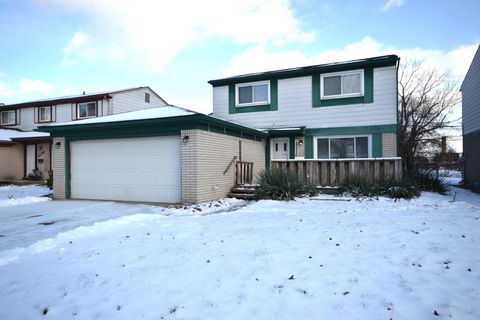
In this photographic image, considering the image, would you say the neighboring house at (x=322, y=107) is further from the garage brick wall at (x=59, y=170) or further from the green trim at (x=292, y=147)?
the garage brick wall at (x=59, y=170)

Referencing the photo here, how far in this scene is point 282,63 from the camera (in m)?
23.9

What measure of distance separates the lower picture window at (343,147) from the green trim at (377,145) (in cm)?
28

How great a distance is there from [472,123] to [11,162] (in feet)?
91.0

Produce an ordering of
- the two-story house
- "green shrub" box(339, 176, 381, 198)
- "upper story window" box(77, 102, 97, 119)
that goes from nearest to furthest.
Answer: "green shrub" box(339, 176, 381, 198) → the two-story house → "upper story window" box(77, 102, 97, 119)

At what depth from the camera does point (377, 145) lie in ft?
41.9

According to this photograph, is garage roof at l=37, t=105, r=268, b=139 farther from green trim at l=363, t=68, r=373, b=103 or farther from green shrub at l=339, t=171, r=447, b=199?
green trim at l=363, t=68, r=373, b=103

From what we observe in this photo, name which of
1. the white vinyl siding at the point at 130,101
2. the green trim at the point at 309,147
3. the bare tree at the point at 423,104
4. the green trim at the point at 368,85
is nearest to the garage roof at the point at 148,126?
the green trim at the point at 309,147

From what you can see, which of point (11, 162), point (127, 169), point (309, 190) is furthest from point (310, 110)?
point (11, 162)

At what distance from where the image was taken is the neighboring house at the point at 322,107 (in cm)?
1275

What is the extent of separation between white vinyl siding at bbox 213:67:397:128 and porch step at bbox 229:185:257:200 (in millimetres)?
4300

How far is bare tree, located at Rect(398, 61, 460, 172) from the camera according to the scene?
66.4ft

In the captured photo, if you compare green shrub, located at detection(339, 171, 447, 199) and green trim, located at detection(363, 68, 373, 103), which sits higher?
green trim, located at detection(363, 68, 373, 103)

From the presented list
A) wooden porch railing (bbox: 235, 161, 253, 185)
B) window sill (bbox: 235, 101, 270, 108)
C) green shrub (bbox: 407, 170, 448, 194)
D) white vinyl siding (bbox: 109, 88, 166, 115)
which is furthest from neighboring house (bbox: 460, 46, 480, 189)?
white vinyl siding (bbox: 109, 88, 166, 115)

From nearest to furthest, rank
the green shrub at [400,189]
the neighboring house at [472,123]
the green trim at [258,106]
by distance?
the green shrub at [400,189]
the green trim at [258,106]
the neighboring house at [472,123]
